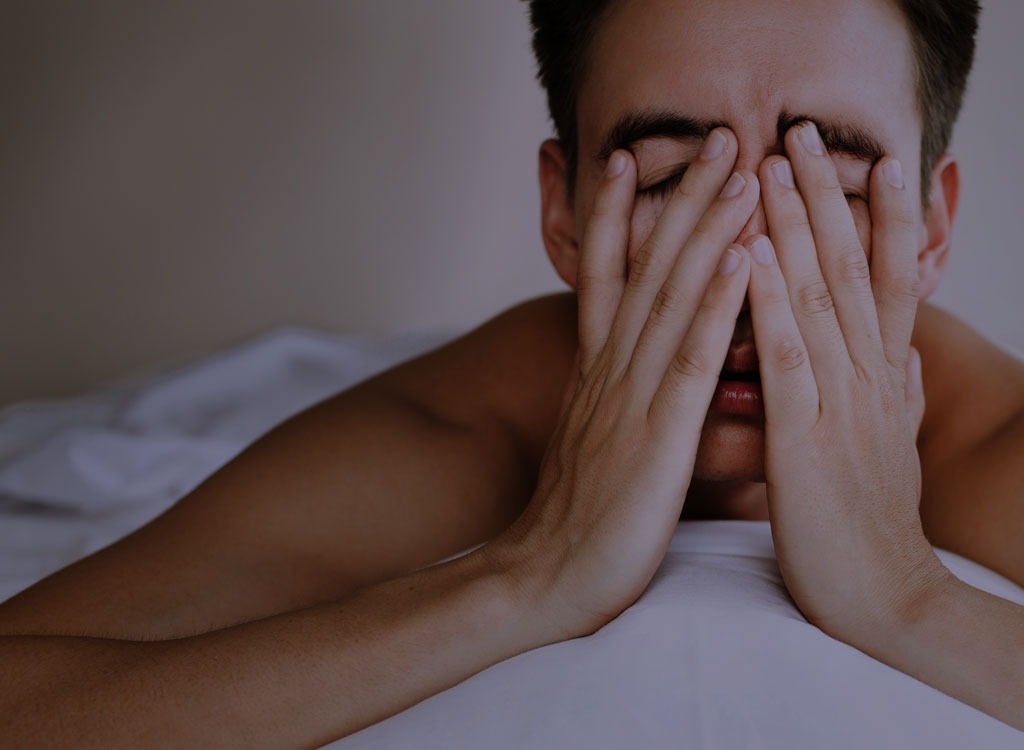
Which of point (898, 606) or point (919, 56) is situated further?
point (919, 56)

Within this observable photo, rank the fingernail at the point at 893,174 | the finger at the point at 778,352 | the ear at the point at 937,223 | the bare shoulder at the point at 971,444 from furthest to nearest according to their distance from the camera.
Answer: the ear at the point at 937,223 → the bare shoulder at the point at 971,444 → the fingernail at the point at 893,174 → the finger at the point at 778,352

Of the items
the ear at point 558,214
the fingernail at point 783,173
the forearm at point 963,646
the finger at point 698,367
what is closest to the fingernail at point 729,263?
the finger at point 698,367

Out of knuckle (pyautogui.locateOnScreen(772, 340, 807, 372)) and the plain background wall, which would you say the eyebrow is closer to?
knuckle (pyautogui.locateOnScreen(772, 340, 807, 372))

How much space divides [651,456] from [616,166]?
1.10ft

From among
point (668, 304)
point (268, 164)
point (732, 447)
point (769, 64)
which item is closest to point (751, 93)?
point (769, 64)

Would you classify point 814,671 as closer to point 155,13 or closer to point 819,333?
point 819,333

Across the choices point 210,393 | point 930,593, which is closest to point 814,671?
point 930,593

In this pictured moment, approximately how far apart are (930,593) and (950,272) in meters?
1.76

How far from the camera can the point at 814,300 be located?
96 cm

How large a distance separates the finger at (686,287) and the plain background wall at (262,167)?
64.5 inches

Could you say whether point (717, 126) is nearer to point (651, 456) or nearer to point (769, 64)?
point (769, 64)

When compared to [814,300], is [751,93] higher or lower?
higher

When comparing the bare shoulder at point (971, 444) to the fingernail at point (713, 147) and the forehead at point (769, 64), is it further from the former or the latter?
the fingernail at point (713, 147)

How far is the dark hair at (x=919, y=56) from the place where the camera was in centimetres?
120
